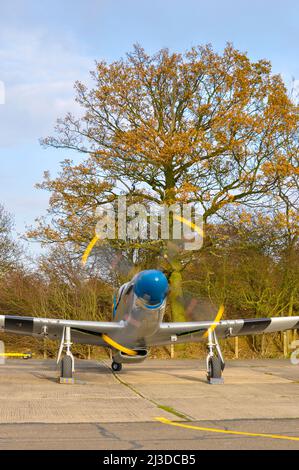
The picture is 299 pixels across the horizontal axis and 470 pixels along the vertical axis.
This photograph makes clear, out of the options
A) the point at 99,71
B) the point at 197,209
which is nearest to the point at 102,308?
the point at 197,209

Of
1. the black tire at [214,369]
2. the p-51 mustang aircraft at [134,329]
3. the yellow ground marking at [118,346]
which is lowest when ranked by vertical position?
the black tire at [214,369]

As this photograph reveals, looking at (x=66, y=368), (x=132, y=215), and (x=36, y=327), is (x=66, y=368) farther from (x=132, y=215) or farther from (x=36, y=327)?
(x=132, y=215)

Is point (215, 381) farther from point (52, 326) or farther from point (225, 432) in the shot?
point (225, 432)

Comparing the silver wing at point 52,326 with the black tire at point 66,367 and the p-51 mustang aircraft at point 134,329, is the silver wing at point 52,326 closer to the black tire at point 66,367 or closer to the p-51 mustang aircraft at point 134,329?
the p-51 mustang aircraft at point 134,329

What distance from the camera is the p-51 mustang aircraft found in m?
13.6

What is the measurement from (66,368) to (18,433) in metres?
6.36

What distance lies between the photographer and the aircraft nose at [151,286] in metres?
12.2

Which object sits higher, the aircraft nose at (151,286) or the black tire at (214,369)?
the aircraft nose at (151,286)

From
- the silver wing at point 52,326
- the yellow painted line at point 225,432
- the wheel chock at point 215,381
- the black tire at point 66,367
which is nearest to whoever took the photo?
the yellow painted line at point 225,432

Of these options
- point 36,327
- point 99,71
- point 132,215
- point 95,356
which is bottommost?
point 95,356

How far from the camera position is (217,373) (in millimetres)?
13984

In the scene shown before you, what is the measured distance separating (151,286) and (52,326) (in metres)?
3.37

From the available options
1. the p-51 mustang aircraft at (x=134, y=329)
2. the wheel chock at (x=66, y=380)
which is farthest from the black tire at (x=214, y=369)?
the wheel chock at (x=66, y=380)

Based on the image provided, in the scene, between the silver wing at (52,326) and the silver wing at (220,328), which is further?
the silver wing at (220,328)
